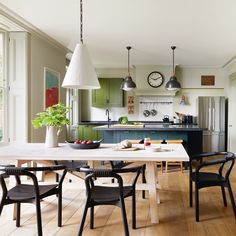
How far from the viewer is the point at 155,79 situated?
790 cm

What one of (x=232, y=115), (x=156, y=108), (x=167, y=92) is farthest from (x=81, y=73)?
(x=156, y=108)

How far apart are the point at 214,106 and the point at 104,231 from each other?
5.71 metres

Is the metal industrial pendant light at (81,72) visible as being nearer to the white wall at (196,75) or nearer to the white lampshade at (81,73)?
the white lampshade at (81,73)

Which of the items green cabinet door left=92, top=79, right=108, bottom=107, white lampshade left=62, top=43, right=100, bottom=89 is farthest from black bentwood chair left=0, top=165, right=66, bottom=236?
green cabinet door left=92, top=79, right=108, bottom=107

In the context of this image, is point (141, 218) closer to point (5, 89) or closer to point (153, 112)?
point (5, 89)

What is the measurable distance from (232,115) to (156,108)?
7.14 feet

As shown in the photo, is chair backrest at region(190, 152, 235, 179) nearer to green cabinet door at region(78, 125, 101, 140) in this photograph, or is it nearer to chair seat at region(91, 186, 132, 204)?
chair seat at region(91, 186, 132, 204)

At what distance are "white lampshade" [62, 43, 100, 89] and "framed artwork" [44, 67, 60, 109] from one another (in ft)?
7.21

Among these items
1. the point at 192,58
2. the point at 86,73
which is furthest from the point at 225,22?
the point at 192,58

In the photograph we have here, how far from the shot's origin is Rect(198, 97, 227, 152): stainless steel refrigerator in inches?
295

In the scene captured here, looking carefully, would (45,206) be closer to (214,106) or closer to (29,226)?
(29,226)

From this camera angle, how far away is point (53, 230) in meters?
2.73

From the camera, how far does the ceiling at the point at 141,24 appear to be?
352cm

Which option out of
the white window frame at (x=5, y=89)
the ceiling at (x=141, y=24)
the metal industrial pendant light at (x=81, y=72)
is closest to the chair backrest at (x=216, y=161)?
the metal industrial pendant light at (x=81, y=72)
